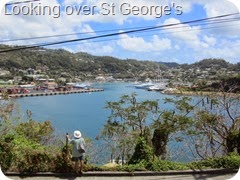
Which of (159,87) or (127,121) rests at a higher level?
(159,87)

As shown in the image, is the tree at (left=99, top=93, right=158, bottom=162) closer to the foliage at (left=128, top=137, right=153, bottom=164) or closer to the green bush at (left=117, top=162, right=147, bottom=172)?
the foliage at (left=128, top=137, right=153, bottom=164)

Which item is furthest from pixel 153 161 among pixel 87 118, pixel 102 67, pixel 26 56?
pixel 102 67

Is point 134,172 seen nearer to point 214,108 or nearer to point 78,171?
point 78,171

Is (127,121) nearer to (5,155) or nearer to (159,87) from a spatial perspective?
(5,155)

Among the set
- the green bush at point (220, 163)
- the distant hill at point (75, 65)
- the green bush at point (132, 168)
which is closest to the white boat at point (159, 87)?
the distant hill at point (75, 65)

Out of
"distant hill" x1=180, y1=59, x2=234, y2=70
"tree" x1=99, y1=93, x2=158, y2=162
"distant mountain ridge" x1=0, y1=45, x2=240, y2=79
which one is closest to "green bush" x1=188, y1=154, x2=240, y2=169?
"tree" x1=99, y1=93, x2=158, y2=162

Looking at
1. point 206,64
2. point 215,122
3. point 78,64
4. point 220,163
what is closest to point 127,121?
point 215,122

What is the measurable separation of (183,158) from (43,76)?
45.2 m

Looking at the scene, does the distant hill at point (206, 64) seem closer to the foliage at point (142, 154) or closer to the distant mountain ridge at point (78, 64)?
the distant mountain ridge at point (78, 64)

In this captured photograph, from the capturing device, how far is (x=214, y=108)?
11.5 meters

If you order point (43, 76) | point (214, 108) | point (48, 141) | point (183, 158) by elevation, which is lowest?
point (183, 158)

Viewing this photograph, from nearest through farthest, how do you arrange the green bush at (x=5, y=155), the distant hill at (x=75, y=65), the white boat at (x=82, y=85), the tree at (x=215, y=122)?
the green bush at (x=5, y=155) < the tree at (x=215, y=122) < the distant hill at (x=75, y=65) < the white boat at (x=82, y=85)

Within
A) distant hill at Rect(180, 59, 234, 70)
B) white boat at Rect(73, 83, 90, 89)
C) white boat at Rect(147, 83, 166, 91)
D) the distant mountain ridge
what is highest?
the distant mountain ridge

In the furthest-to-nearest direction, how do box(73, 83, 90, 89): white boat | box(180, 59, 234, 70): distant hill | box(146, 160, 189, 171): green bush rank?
1. box(73, 83, 90, 89): white boat
2. box(180, 59, 234, 70): distant hill
3. box(146, 160, 189, 171): green bush
